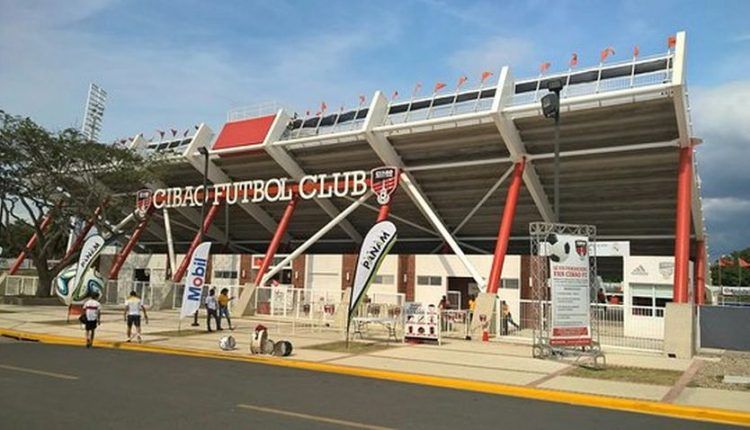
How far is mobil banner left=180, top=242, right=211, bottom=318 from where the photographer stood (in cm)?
2212

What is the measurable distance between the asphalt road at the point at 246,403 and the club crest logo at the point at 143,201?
29798 millimetres

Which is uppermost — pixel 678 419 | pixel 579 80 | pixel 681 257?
pixel 579 80

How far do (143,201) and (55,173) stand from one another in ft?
19.9

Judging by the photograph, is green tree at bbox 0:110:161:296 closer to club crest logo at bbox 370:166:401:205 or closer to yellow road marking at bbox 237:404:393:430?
club crest logo at bbox 370:166:401:205

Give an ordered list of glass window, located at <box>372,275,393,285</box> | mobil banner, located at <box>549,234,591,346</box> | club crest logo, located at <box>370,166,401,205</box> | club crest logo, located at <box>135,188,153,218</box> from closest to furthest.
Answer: mobil banner, located at <box>549,234,591,346</box>, club crest logo, located at <box>370,166,401,205</box>, glass window, located at <box>372,275,393,285</box>, club crest logo, located at <box>135,188,153,218</box>

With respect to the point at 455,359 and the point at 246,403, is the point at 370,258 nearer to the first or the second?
the point at 455,359

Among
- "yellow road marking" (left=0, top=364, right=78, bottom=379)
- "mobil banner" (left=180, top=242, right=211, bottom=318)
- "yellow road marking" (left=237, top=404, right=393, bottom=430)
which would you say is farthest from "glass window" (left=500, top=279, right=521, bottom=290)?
"yellow road marking" (left=237, top=404, right=393, bottom=430)

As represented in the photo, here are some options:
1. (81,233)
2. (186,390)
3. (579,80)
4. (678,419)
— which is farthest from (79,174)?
(678,419)

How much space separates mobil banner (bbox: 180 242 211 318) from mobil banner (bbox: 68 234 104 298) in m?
5.18

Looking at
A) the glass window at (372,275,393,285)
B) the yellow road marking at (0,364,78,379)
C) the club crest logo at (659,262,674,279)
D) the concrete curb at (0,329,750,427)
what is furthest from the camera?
the glass window at (372,275,393,285)

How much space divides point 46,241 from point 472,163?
1070 inches

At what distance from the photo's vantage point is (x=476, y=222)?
3853 centimetres

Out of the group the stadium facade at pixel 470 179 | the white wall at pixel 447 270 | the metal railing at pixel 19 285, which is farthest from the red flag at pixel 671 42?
the metal railing at pixel 19 285

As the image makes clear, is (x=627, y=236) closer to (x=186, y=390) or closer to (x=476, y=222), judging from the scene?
(x=476, y=222)
